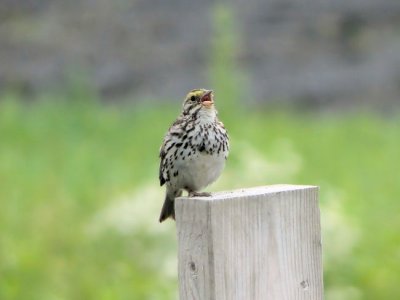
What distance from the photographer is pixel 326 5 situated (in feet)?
50.6

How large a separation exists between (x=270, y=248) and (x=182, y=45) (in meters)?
11.8

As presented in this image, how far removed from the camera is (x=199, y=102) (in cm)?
→ 432

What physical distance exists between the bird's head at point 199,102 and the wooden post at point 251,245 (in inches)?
44.1

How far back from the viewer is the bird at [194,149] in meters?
4.27

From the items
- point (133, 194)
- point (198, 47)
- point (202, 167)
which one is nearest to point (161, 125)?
point (133, 194)

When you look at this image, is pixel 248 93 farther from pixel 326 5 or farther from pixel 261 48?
pixel 326 5

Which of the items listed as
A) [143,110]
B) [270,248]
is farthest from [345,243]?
[143,110]

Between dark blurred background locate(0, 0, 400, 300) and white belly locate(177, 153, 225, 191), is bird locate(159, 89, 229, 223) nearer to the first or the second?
white belly locate(177, 153, 225, 191)

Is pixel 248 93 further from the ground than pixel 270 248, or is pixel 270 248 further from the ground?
pixel 248 93

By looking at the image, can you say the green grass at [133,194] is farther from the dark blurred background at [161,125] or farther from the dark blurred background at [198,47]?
the dark blurred background at [198,47]

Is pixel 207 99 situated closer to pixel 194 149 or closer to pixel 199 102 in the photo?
pixel 199 102

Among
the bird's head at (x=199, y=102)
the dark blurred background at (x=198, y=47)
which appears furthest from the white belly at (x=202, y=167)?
the dark blurred background at (x=198, y=47)

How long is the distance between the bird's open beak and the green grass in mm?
2710

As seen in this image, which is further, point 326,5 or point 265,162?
point 326,5
